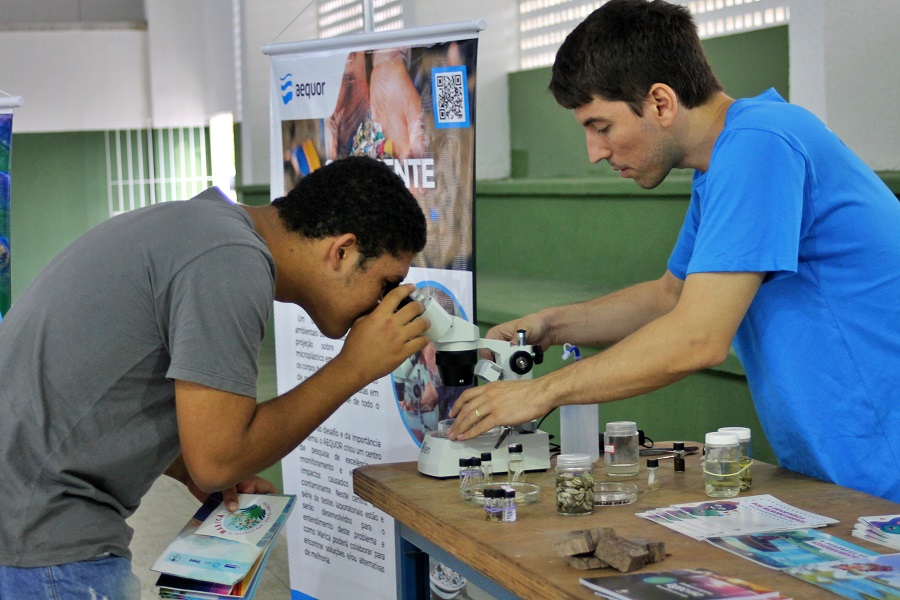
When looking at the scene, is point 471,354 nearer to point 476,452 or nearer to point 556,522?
point 476,452

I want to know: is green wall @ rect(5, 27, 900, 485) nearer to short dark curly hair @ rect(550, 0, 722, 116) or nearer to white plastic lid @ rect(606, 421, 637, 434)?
white plastic lid @ rect(606, 421, 637, 434)

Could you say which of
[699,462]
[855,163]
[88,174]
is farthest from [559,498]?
[88,174]

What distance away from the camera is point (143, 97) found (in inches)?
325

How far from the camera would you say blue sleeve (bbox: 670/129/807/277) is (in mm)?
1579

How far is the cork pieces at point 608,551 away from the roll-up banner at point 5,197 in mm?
3044

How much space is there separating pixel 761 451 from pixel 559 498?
53.8 inches

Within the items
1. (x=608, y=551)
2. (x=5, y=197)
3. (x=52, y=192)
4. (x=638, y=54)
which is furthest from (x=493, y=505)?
(x=52, y=192)

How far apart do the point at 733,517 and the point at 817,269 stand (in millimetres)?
430

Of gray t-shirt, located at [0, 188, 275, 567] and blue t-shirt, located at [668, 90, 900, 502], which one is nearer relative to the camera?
gray t-shirt, located at [0, 188, 275, 567]

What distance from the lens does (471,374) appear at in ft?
6.48

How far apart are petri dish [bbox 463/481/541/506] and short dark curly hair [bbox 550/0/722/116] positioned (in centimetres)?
66

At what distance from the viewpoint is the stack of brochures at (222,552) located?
164 cm

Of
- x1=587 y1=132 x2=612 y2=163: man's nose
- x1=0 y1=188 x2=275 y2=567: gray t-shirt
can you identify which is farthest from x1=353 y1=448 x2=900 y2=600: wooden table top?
x1=587 y1=132 x2=612 y2=163: man's nose

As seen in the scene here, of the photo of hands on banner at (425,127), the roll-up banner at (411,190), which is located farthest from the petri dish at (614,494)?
the photo of hands on banner at (425,127)
